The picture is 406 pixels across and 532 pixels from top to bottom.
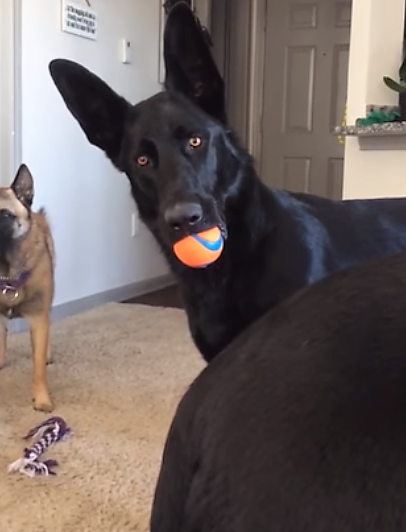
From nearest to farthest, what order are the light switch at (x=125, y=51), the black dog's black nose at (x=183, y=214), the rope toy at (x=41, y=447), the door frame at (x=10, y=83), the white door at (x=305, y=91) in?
the black dog's black nose at (x=183, y=214) < the rope toy at (x=41, y=447) < the door frame at (x=10, y=83) < the light switch at (x=125, y=51) < the white door at (x=305, y=91)

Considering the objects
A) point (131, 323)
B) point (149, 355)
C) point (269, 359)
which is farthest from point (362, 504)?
point (131, 323)

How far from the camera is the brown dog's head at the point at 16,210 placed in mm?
2295

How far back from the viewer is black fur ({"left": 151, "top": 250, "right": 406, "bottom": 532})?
14.3 inches

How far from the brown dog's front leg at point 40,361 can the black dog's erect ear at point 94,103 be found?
0.88 m

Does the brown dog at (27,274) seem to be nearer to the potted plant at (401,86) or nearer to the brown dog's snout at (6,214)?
the brown dog's snout at (6,214)

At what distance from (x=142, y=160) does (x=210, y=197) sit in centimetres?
16

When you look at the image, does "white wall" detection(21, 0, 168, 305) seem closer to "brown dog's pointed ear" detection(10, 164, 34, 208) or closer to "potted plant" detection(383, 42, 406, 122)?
"brown dog's pointed ear" detection(10, 164, 34, 208)

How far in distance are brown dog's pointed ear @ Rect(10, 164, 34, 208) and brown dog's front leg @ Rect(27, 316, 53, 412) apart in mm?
436

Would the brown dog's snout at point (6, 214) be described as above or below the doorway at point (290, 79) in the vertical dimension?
below

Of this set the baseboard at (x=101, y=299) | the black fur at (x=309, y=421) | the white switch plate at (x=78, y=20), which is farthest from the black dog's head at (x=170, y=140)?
the white switch plate at (x=78, y=20)

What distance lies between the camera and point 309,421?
380 mm

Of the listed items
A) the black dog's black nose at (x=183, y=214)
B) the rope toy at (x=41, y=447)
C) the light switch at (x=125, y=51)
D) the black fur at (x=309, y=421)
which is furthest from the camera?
the light switch at (x=125, y=51)

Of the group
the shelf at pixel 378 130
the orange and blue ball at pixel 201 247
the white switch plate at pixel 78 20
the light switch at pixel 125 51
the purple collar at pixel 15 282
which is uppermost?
the white switch plate at pixel 78 20

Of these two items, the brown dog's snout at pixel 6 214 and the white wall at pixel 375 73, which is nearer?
the brown dog's snout at pixel 6 214
